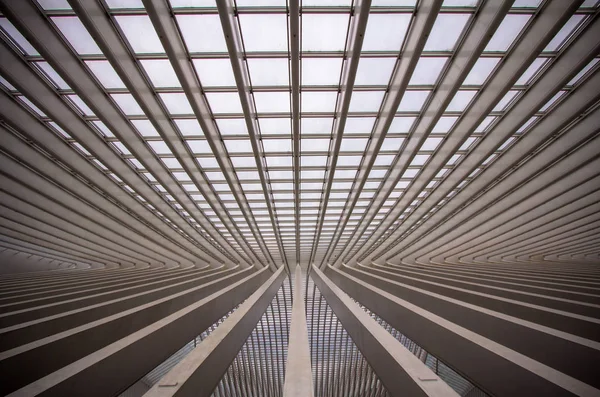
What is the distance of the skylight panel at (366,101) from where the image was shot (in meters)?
8.95

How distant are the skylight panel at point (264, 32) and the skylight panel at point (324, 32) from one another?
0.55 m

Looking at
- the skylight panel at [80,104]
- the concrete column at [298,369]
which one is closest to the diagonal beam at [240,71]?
the skylight panel at [80,104]

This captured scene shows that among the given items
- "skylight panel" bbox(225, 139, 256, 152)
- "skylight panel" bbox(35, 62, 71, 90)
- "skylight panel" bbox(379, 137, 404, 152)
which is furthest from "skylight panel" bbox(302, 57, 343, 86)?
"skylight panel" bbox(35, 62, 71, 90)

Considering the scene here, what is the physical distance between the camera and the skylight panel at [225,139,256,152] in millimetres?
11258

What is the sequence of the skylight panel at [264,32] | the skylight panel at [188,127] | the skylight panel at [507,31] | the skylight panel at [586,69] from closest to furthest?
the skylight panel at [507,31] < the skylight panel at [264,32] < the skylight panel at [586,69] < the skylight panel at [188,127]

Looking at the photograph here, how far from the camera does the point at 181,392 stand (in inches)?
160

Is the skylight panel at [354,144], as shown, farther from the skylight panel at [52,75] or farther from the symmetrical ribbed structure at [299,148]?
the skylight panel at [52,75]

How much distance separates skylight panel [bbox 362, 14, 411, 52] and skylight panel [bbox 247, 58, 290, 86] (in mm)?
2338

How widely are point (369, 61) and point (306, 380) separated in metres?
7.83

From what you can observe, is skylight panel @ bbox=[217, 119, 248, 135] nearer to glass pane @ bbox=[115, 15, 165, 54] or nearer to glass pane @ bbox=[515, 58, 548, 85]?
glass pane @ bbox=[115, 15, 165, 54]

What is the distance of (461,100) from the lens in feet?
29.4

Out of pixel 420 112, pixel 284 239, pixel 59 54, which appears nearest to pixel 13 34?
pixel 59 54

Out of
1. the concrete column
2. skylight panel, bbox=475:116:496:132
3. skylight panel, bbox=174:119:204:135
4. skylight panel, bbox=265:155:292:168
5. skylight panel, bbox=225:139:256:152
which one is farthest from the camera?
skylight panel, bbox=265:155:292:168

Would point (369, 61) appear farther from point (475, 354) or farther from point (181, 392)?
point (181, 392)
